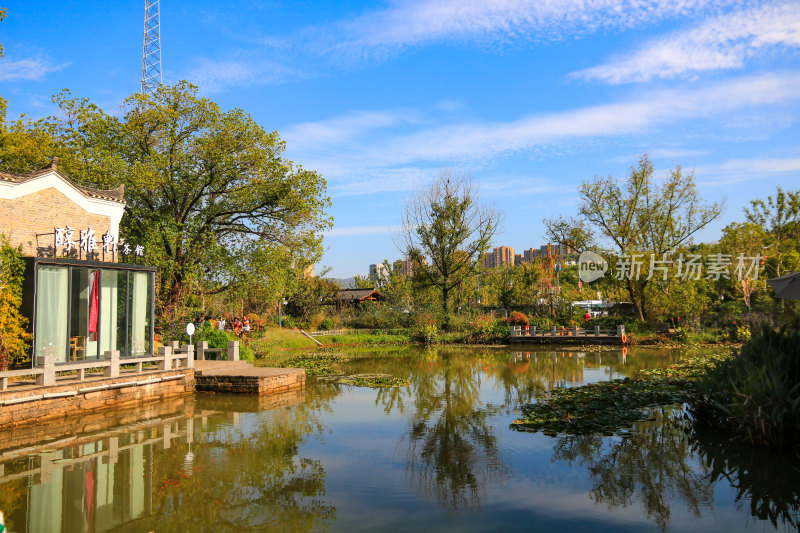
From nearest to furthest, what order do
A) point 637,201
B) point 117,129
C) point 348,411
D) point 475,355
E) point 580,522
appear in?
point 580,522 < point 348,411 < point 117,129 < point 475,355 < point 637,201

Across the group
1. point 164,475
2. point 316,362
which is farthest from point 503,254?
point 164,475

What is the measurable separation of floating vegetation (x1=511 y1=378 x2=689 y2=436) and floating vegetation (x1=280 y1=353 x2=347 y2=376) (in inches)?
350

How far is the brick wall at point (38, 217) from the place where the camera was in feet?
47.0

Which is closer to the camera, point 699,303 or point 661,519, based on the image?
point 661,519

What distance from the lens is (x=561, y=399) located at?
528 inches

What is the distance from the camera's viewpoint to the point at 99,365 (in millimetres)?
13195

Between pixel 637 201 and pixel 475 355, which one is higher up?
pixel 637 201

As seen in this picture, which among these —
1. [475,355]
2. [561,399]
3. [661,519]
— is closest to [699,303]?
[475,355]

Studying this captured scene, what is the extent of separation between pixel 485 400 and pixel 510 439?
4132mm

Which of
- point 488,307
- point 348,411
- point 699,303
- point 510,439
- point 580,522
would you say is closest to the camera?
point 580,522

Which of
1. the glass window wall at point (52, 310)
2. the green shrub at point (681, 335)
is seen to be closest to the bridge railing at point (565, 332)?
the green shrub at point (681, 335)

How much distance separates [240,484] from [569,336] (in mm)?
26002

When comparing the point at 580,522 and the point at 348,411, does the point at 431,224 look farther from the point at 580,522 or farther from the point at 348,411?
the point at 580,522

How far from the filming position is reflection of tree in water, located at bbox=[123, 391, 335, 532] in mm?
6363
